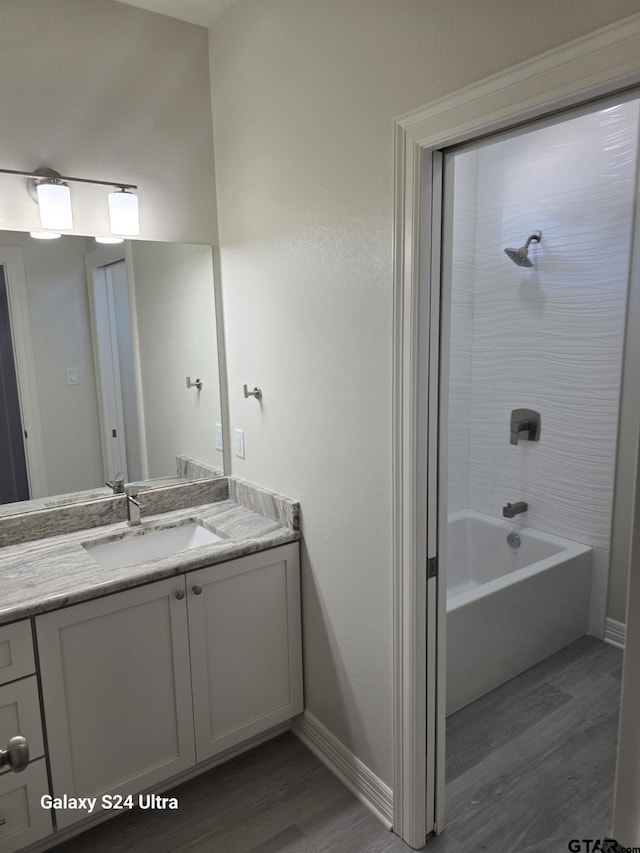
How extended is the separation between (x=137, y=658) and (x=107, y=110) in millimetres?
1889

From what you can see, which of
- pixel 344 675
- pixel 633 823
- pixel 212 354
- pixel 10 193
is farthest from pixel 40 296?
pixel 633 823

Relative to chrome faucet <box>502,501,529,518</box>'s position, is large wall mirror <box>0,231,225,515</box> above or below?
above

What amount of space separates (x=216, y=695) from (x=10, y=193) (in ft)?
6.05

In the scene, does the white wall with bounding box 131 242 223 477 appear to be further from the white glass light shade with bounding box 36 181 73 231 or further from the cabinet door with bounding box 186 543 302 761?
the cabinet door with bounding box 186 543 302 761

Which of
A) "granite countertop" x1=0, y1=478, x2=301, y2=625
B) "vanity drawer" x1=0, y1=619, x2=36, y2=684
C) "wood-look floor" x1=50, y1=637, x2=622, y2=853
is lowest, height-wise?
"wood-look floor" x1=50, y1=637, x2=622, y2=853

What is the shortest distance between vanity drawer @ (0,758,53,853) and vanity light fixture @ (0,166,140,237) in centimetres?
169

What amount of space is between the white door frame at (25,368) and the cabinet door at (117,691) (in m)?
0.65

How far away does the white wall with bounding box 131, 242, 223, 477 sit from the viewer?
2340 millimetres

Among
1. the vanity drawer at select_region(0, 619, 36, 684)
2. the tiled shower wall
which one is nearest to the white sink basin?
the vanity drawer at select_region(0, 619, 36, 684)

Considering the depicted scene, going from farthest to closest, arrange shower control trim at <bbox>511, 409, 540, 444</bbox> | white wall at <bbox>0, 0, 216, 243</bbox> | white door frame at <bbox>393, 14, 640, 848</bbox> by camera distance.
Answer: shower control trim at <bbox>511, 409, 540, 444</bbox> → white wall at <bbox>0, 0, 216, 243</bbox> → white door frame at <bbox>393, 14, 640, 848</bbox>

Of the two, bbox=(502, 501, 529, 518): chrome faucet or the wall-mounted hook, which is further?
bbox=(502, 501, 529, 518): chrome faucet

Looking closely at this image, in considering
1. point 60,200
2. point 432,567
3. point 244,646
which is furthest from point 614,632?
point 60,200

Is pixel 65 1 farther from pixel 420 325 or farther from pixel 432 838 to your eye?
pixel 432 838

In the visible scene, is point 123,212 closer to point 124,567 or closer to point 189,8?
point 189,8
